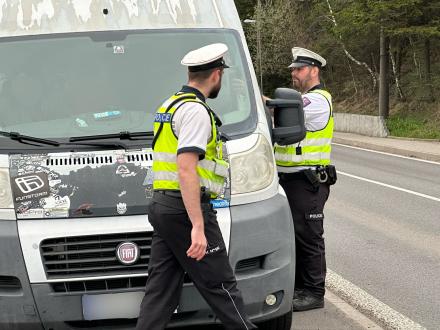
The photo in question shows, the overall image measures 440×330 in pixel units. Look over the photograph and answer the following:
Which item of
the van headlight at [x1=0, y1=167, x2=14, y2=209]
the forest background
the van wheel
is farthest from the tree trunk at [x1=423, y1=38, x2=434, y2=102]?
the van headlight at [x1=0, y1=167, x2=14, y2=209]

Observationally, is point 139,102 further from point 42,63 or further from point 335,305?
point 335,305

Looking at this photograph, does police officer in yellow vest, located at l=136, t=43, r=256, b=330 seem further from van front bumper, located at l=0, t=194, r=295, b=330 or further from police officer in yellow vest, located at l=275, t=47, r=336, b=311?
police officer in yellow vest, located at l=275, t=47, r=336, b=311

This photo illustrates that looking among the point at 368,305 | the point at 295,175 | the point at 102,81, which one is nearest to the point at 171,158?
the point at 102,81

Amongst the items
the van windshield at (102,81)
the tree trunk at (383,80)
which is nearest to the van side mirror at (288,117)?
the van windshield at (102,81)

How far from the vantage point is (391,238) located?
346 inches

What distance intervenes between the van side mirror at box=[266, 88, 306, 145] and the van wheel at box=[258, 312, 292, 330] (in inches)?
45.4

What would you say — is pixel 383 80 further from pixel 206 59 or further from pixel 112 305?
pixel 206 59

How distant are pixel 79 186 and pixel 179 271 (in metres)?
0.77

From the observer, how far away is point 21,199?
172 inches

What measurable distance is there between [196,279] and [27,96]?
1.83 meters

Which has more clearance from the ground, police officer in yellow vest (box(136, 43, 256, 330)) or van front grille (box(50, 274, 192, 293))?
police officer in yellow vest (box(136, 43, 256, 330))

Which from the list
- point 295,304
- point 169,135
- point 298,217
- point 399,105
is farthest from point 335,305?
point 399,105

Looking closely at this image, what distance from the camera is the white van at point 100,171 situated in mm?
4336

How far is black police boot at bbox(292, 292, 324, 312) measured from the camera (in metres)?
5.89
